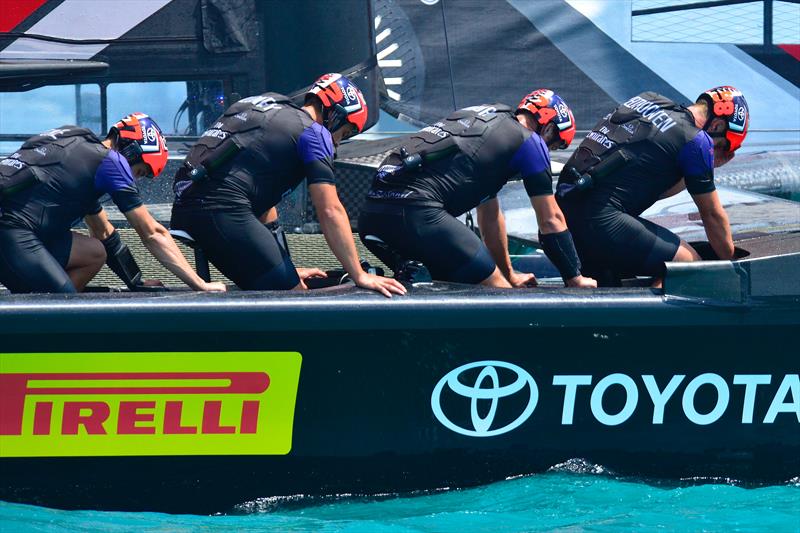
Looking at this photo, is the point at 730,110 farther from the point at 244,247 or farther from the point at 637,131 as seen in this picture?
the point at 244,247

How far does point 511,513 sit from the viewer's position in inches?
166

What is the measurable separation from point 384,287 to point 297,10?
10.8 ft

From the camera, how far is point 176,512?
428 cm

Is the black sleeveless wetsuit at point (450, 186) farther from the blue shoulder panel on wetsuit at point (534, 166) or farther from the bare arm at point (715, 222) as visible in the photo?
the bare arm at point (715, 222)

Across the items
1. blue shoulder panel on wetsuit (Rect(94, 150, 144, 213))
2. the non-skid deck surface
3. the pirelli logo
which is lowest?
the non-skid deck surface

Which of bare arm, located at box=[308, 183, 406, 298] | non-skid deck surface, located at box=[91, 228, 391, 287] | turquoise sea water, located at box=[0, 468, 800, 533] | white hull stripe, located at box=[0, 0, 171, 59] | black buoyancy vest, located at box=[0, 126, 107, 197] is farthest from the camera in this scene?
white hull stripe, located at box=[0, 0, 171, 59]

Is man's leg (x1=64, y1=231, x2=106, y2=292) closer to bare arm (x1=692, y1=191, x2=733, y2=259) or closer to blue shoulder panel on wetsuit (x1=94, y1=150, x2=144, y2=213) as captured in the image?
blue shoulder panel on wetsuit (x1=94, y1=150, x2=144, y2=213)

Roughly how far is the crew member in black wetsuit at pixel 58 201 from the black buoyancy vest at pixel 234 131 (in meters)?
0.24

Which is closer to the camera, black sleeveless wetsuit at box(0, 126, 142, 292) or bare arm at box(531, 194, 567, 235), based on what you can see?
black sleeveless wetsuit at box(0, 126, 142, 292)

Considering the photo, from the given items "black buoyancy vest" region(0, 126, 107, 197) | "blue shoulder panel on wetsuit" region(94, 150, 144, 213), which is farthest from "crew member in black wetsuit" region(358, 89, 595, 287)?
"black buoyancy vest" region(0, 126, 107, 197)

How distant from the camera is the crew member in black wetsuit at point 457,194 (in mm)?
4910

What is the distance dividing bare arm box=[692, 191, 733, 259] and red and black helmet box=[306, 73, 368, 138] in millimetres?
1430

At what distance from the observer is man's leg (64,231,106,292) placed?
5227mm

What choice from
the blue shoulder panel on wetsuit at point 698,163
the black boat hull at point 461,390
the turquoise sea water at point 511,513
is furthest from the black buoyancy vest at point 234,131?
the blue shoulder panel on wetsuit at point 698,163
